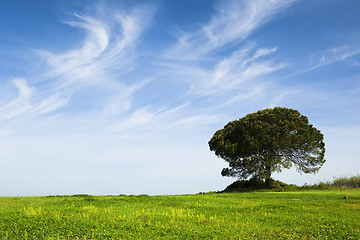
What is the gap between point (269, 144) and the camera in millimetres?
40094

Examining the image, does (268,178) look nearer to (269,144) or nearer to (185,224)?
(269,144)

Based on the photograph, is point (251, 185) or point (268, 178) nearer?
point (268, 178)

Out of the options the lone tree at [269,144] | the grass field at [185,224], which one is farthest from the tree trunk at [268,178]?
the grass field at [185,224]

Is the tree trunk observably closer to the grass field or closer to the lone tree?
the lone tree

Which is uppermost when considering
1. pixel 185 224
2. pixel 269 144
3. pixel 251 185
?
pixel 269 144

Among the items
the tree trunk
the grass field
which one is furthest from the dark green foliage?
the grass field

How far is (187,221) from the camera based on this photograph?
15.5m

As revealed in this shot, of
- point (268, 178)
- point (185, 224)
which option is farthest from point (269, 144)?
point (185, 224)

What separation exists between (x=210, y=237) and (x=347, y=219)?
928cm

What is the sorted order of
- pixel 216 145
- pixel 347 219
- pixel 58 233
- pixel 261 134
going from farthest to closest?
pixel 216 145, pixel 261 134, pixel 347 219, pixel 58 233

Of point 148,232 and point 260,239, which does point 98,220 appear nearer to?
point 148,232

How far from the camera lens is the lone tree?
40.1m

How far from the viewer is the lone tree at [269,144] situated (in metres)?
40.1

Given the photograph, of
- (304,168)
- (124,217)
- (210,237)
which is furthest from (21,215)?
(304,168)
